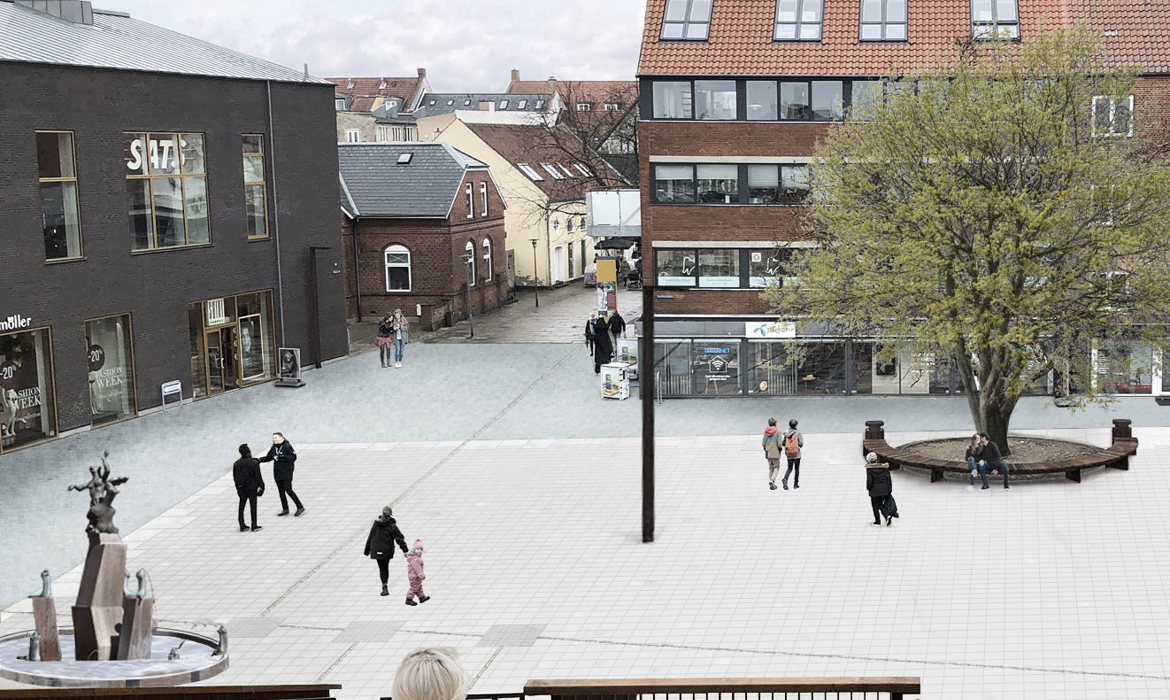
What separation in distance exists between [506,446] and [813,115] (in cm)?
1230

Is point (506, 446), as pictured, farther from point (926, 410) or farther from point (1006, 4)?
point (1006, 4)

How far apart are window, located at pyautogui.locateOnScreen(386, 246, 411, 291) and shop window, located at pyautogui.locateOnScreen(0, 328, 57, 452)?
2309 centimetres

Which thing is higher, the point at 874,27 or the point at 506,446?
the point at 874,27

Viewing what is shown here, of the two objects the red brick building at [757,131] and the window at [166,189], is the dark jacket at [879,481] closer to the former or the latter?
the red brick building at [757,131]

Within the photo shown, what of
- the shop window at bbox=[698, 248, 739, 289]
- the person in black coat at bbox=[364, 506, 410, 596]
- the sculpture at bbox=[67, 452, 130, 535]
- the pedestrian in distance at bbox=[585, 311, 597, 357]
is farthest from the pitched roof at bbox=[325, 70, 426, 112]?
the sculpture at bbox=[67, 452, 130, 535]

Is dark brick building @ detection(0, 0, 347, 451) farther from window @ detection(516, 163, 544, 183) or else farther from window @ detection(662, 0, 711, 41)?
window @ detection(516, 163, 544, 183)

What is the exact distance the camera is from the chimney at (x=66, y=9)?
114 feet

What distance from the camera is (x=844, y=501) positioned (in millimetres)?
24047

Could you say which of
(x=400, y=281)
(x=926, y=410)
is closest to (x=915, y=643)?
(x=926, y=410)

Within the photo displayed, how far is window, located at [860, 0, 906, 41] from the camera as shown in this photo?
35781 mm

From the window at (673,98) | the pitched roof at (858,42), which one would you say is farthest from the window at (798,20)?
the window at (673,98)

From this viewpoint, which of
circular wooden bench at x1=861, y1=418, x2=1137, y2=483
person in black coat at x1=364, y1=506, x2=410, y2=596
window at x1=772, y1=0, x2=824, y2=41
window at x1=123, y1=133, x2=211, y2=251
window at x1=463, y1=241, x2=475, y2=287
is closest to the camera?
person in black coat at x1=364, y1=506, x2=410, y2=596

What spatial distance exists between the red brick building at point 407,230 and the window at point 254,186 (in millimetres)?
13425

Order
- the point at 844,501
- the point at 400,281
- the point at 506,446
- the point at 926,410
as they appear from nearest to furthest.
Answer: the point at 844,501, the point at 506,446, the point at 926,410, the point at 400,281
